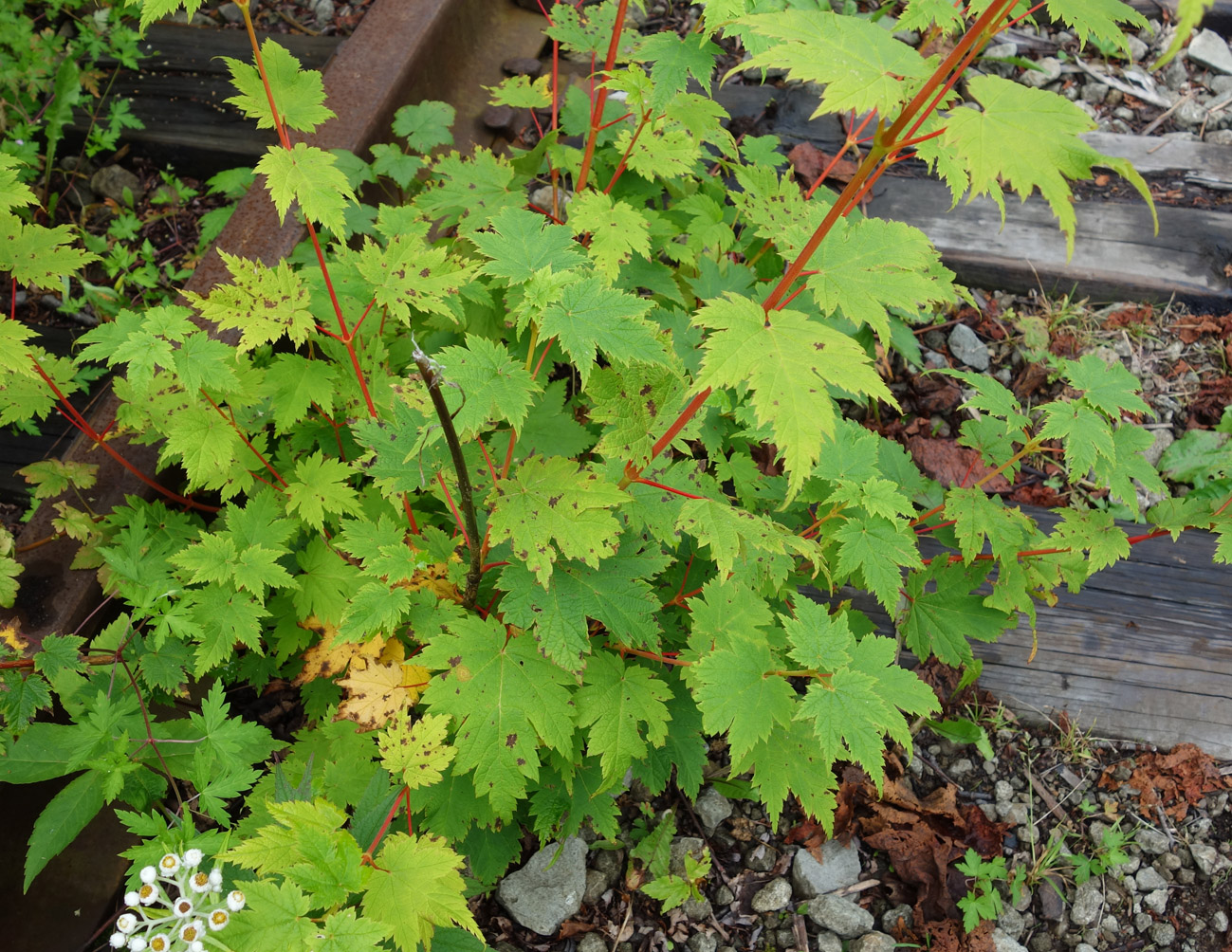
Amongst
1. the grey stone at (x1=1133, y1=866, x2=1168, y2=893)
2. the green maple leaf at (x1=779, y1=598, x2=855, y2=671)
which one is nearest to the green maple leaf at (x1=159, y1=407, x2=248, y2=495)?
the green maple leaf at (x1=779, y1=598, x2=855, y2=671)

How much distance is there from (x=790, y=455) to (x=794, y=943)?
Result: 1.62 meters

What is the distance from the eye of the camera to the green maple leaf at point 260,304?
197cm

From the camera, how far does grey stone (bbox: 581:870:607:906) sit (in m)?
2.33

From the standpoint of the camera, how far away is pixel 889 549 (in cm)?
209

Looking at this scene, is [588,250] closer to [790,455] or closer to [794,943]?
[790,455]

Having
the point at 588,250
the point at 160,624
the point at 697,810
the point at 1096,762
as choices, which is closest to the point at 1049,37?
the point at 588,250

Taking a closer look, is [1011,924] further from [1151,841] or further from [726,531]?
[726,531]

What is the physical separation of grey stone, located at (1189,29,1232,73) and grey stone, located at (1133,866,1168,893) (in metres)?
3.85

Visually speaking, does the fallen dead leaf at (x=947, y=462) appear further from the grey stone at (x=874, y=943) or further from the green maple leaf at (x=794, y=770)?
the grey stone at (x=874, y=943)

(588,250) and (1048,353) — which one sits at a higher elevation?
(588,250)

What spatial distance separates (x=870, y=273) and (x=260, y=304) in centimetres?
145

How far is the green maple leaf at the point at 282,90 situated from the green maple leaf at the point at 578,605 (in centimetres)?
127

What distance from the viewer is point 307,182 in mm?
1911

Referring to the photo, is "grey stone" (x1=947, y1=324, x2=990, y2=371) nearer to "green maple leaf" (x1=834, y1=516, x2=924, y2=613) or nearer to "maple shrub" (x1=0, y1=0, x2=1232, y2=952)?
"maple shrub" (x1=0, y1=0, x2=1232, y2=952)
